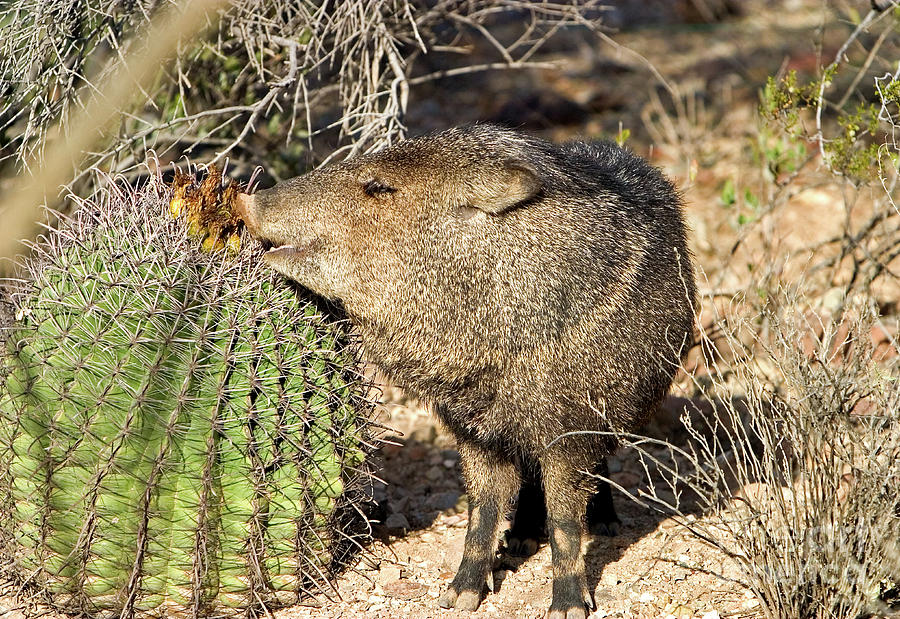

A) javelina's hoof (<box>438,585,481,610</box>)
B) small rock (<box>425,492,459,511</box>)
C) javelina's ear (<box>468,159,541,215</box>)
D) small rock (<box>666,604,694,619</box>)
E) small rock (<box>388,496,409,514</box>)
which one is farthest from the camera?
small rock (<box>425,492,459,511</box>)

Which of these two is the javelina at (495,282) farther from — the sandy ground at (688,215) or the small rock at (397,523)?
the small rock at (397,523)

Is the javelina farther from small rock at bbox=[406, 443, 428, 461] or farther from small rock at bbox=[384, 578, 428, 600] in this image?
small rock at bbox=[406, 443, 428, 461]

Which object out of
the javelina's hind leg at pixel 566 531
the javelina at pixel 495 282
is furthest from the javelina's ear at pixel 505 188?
the javelina's hind leg at pixel 566 531

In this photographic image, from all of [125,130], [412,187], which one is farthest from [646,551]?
[125,130]

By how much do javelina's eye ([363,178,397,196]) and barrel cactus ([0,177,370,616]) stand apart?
401mm

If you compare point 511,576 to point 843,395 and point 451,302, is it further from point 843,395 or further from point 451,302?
point 843,395

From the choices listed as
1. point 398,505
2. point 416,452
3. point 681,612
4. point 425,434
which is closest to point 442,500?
point 398,505

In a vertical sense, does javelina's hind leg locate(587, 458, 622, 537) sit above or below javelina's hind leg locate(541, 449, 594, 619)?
below

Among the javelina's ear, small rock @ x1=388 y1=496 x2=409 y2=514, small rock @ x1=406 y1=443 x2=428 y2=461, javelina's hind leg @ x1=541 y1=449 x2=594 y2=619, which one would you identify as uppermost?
the javelina's ear

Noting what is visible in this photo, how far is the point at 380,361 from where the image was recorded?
326cm

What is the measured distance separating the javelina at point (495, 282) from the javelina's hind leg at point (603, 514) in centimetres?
62

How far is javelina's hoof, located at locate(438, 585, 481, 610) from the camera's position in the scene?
11.3 feet

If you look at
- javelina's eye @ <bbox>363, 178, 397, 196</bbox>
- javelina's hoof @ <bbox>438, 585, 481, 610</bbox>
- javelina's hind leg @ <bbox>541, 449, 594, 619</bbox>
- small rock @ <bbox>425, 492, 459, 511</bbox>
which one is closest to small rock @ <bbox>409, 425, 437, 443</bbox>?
small rock @ <bbox>425, 492, 459, 511</bbox>

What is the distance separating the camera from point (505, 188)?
3.12m
